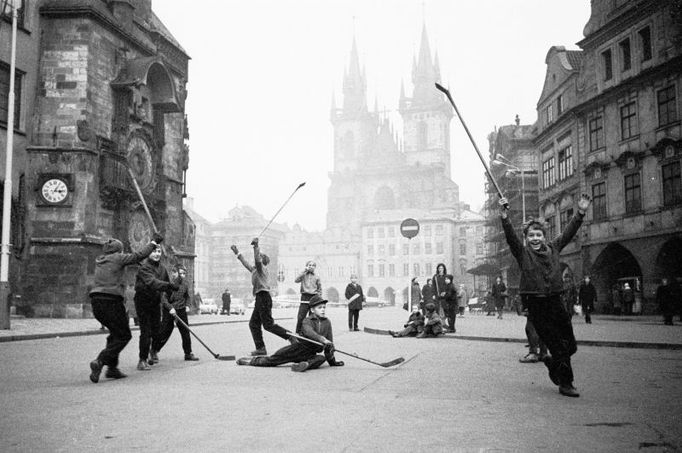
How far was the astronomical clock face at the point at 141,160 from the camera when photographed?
86.6 ft

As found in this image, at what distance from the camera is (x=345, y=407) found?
6113 mm

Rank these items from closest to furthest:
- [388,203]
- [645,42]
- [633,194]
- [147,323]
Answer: [147,323]
[645,42]
[633,194]
[388,203]

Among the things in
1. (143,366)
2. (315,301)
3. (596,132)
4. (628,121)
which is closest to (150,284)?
(143,366)

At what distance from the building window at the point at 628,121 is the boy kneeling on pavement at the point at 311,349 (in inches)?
954

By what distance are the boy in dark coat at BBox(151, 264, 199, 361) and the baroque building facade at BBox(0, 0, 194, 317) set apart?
12789mm

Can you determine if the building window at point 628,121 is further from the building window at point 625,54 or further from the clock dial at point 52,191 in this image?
the clock dial at point 52,191

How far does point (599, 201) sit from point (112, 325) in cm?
2859

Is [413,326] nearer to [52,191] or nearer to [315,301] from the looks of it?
[315,301]

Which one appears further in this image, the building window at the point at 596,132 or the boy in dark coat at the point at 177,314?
the building window at the point at 596,132

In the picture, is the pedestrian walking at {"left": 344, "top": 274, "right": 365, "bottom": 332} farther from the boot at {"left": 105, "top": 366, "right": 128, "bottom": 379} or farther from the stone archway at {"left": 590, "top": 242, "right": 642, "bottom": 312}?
the stone archway at {"left": 590, "top": 242, "right": 642, "bottom": 312}

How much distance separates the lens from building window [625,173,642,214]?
94.8ft

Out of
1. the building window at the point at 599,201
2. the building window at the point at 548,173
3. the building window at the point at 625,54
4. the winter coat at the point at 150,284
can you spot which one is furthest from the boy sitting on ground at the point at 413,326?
the building window at the point at 548,173

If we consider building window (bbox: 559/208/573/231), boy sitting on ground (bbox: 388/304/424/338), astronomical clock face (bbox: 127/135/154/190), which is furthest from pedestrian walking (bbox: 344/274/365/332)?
building window (bbox: 559/208/573/231)

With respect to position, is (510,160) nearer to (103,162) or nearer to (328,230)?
(103,162)
